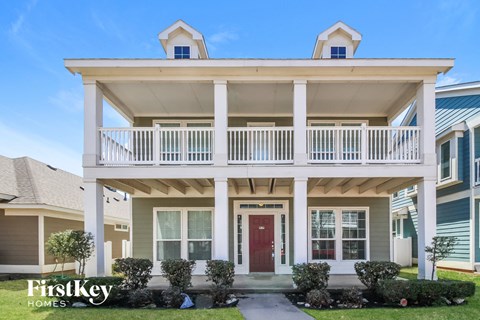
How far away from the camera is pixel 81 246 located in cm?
839

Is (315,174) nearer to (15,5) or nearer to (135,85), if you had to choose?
(135,85)

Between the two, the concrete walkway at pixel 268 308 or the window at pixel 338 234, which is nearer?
the concrete walkway at pixel 268 308

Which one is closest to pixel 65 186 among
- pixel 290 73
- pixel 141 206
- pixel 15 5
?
pixel 141 206

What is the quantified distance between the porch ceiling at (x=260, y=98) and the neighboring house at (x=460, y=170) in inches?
139

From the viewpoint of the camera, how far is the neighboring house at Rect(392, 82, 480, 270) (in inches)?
493

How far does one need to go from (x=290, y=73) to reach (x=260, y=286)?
5811 millimetres

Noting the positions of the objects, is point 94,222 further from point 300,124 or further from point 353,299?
point 353,299

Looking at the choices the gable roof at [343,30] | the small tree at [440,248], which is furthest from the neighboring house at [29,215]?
the small tree at [440,248]

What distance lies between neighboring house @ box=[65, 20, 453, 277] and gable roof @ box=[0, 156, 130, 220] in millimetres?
3642

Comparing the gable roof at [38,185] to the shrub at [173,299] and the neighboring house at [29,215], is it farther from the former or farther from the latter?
the shrub at [173,299]

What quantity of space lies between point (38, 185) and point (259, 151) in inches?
353

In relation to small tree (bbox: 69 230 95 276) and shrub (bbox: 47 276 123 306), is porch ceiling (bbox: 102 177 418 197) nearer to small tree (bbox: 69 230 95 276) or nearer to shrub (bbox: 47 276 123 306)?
small tree (bbox: 69 230 95 276)

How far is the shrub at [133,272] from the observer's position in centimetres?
855

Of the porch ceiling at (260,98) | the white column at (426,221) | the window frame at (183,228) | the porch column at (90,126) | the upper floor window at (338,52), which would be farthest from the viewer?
the window frame at (183,228)
